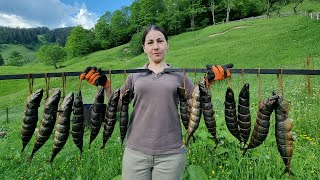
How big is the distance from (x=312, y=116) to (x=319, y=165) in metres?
2.91

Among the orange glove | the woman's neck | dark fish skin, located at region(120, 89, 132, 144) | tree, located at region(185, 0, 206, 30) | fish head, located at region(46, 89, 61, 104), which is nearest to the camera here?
the orange glove

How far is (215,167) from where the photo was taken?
7.65m

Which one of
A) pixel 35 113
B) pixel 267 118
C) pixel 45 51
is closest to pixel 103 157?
pixel 35 113

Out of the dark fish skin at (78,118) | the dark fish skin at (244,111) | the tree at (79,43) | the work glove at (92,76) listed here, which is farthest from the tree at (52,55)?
the dark fish skin at (244,111)

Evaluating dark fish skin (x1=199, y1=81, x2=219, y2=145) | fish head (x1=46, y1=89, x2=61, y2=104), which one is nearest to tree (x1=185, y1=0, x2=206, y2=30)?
dark fish skin (x1=199, y1=81, x2=219, y2=145)

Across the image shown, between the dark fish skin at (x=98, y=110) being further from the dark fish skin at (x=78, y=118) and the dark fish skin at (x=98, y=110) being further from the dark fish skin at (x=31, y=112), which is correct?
the dark fish skin at (x=31, y=112)

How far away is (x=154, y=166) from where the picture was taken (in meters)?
4.39

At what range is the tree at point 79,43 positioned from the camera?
282ft

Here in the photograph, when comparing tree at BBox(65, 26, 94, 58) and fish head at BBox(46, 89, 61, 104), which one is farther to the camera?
tree at BBox(65, 26, 94, 58)

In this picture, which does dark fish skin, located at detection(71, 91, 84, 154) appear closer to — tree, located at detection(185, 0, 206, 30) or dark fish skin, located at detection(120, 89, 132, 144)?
dark fish skin, located at detection(120, 89, 132, 144)

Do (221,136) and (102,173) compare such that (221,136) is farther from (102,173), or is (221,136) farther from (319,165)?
(102,173)

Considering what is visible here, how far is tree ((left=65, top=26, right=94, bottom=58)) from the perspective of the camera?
282ft

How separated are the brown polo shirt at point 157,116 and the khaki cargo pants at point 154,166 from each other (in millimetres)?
78

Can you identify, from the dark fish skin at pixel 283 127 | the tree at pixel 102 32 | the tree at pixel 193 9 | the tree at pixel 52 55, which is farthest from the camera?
the tree at pixel 102 32
